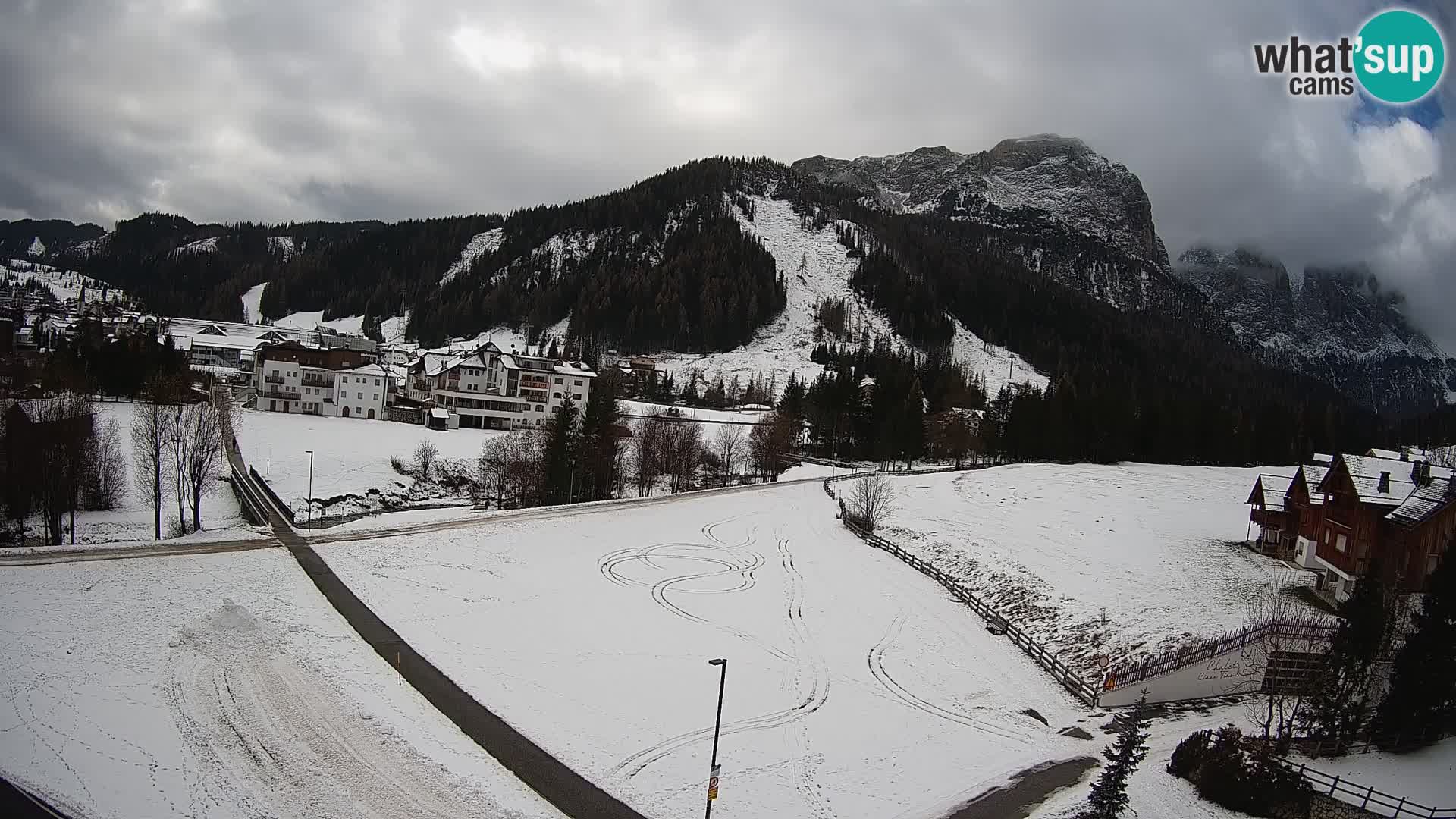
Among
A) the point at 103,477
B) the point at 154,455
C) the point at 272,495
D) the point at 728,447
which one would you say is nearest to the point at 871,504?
the point at 728,447

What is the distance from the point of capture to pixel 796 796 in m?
21.1

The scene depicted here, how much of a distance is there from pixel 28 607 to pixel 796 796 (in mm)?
28111

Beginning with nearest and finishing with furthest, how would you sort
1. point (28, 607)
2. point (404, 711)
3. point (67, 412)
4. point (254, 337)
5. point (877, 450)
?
1. point (404, 711)
2. point (28, 607)
3. point (67, 412)
4. point (877, 450)
5. point (254, 337)

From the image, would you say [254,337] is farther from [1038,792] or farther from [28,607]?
[1038,792]

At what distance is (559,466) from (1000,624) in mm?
38869

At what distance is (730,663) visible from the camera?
30359mm

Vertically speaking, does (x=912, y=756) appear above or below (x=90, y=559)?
below

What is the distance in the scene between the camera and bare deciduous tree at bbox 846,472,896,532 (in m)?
55.6

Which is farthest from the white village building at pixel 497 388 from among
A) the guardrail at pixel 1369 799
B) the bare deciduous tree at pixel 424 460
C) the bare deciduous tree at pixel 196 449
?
the guardrail at pixel 1369 799

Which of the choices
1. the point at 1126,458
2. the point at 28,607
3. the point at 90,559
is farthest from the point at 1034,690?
the point at 1126,458

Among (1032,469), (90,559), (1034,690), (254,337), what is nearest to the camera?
(1034,690)

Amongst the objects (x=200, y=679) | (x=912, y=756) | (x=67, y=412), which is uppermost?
(x=67, y=412)

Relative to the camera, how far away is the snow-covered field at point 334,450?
60812 millimetres

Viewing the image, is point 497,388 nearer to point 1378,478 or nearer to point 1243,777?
point 1378,478
